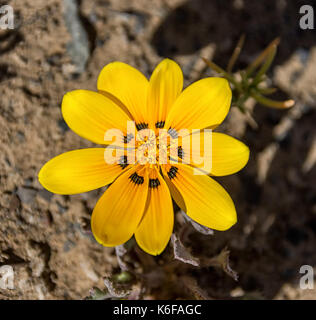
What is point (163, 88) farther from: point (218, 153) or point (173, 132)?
point (218, 153)

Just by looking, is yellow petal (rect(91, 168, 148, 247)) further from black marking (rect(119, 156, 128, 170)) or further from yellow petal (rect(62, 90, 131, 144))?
Answer: yellow petal (rect(62, 90, 131, 144))

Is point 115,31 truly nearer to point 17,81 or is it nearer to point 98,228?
point 17,81

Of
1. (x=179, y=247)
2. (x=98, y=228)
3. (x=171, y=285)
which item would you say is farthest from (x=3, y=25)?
(x=171, y=285)

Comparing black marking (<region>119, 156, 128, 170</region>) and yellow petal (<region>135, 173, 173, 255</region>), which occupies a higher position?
black marking (<region>119, 156, 128, 170</region>)

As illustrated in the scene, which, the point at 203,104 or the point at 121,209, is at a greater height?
the point at 203,104

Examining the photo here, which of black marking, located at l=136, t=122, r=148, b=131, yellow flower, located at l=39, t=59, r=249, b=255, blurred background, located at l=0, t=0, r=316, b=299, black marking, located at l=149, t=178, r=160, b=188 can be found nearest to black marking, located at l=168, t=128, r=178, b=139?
yellow flower, located at l=39, t=59, r=249, b=255

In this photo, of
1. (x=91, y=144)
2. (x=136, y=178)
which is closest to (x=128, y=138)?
(x=136, y=178)
